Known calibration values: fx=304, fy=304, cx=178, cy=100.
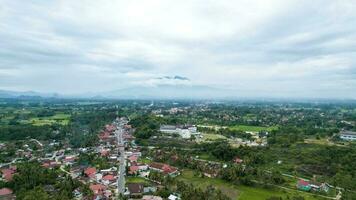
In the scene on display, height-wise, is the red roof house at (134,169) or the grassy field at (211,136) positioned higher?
the grassy field at (211,136)

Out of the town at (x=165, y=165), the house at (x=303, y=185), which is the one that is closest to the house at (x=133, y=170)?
the town at (x=165, y=165)

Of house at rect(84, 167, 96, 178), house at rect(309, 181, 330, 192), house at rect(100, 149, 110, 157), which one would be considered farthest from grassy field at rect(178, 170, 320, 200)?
house at rect(100, 149, 110, 157)

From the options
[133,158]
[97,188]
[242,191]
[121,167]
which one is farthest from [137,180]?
[242,191]

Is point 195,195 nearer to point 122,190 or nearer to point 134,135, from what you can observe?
point 122,190

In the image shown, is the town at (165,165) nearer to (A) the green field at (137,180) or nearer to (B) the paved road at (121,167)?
(B) the paved road at (121,167)

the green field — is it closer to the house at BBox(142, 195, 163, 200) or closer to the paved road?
the paved road

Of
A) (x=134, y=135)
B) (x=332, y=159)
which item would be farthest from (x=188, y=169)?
(x=134, y=135)
